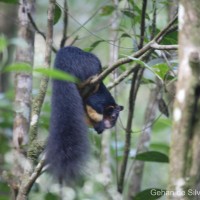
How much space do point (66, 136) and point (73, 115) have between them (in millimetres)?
179

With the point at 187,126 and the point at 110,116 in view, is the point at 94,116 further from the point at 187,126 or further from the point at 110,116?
the point at 187,126

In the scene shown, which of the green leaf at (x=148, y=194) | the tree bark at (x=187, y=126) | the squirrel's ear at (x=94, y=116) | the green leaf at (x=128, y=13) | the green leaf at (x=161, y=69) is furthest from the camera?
the green leaf at (x=128, y=13)

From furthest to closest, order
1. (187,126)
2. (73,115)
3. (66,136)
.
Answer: (73,115), (66,136), (187,126)

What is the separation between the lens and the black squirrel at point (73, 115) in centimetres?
224

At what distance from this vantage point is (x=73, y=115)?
2.53 m

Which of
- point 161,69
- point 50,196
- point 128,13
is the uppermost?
point 128,13

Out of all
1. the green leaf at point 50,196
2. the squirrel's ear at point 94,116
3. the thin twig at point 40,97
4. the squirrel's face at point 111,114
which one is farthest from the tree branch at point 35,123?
the squirrel's face at point 111,114

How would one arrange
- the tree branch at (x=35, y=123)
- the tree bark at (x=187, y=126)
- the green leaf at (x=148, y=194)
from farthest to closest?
the green leaf at (x=148, y=194) → the tree branch at (x=35, y=123) → the tree bark at (x=187, y=126)

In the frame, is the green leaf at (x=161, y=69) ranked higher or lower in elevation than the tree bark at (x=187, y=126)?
higher

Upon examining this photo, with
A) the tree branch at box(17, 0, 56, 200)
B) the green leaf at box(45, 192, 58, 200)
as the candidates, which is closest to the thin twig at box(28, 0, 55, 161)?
the tree branch at box(17, 0, 56, 200)

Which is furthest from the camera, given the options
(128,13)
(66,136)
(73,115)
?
(128,13)

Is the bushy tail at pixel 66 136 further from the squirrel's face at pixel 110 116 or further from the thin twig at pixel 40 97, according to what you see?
the squirrel's face at pixel 110 116

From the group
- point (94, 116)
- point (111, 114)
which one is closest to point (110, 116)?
point (111, 114)

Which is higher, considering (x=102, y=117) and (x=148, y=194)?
(x=102, y=117)
